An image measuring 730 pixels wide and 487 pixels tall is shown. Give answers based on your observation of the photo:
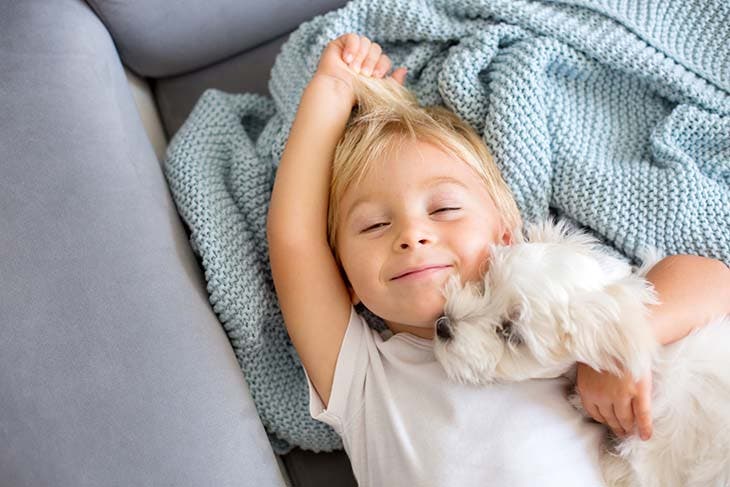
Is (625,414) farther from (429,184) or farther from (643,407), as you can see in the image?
(429,184)

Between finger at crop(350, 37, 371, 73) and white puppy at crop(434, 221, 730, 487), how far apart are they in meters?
0.44

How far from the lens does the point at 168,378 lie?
1011 millimetres

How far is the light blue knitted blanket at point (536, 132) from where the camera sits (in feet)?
3.76

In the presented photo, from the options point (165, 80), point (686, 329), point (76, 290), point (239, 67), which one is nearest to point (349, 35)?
point (239, 67)

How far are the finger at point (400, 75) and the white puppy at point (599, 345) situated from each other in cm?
41

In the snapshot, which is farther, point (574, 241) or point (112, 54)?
point (112, 54)

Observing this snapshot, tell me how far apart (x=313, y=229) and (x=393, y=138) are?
197 mm

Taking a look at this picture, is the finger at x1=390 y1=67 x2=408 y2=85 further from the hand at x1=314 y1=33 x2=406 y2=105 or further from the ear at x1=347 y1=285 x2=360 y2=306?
the ear at x1=347 y1=285 x2=360 y2=306

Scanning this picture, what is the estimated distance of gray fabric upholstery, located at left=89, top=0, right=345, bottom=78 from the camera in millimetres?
1299

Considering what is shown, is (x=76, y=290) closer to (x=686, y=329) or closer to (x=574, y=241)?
(x=574, y=241)

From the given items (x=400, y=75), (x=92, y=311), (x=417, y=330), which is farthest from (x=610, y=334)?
(x=92, y=311)

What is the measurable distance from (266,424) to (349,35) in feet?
2.33

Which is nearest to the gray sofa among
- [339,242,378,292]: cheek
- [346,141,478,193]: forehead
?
[339,242,378,292]: cheek

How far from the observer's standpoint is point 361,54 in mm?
1227
